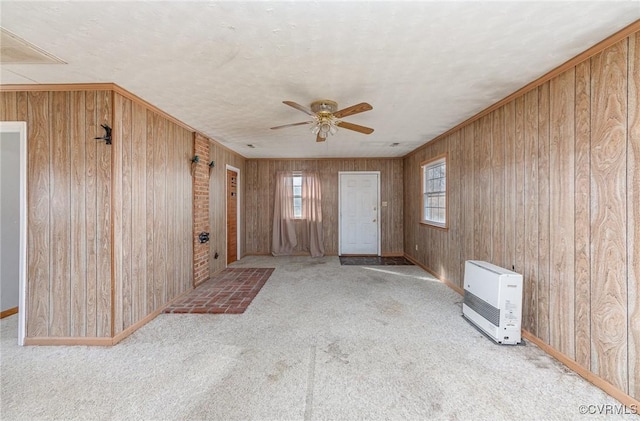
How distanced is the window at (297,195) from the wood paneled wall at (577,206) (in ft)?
12.5

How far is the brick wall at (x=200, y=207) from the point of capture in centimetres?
369

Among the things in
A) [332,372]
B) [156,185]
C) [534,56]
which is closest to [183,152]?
[156,185]

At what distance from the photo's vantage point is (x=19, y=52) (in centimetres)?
172

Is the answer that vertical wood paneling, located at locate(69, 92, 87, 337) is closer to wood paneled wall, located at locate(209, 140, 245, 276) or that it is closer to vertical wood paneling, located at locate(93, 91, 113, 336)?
vertical wood paneling, located at locate(93, 91, 113, 336)

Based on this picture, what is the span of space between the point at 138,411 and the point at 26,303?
5.58 feet

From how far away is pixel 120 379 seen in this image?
1.83 metres

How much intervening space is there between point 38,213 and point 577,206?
4.38 m

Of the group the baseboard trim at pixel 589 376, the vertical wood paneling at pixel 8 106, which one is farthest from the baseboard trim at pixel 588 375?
the vertical wood paneling at pixel 8 106

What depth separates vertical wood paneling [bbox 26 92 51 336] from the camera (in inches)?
88.6

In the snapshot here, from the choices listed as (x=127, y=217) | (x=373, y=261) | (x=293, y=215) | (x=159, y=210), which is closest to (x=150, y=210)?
(x=159, y=210)

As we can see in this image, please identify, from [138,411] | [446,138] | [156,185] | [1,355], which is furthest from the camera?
[446,138]

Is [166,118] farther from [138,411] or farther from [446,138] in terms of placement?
[446,138]

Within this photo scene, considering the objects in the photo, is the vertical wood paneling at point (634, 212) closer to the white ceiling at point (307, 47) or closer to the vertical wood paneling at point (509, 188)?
the white ceiling at point (307, 47)

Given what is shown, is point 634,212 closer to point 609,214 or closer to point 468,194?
point 609,214
